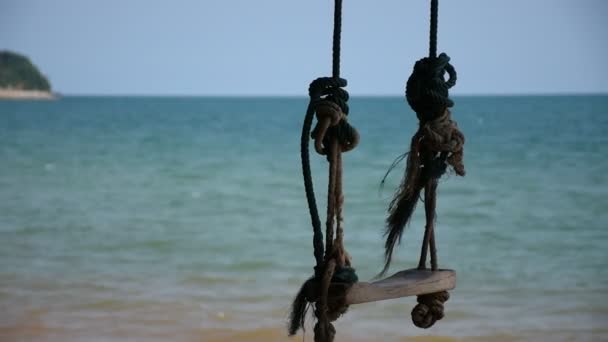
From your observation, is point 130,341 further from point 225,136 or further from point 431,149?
point 225,136

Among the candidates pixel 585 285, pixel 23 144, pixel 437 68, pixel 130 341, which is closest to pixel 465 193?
pixel 585 285

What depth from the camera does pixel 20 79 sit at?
257ft

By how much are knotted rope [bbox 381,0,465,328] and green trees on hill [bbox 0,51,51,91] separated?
259 ft

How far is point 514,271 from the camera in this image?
19.6ft

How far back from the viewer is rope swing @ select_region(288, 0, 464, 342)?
146 cm

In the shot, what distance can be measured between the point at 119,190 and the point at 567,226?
5.37 meters

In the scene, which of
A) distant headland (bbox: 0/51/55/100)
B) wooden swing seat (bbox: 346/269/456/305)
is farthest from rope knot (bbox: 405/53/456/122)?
distant headland (bbox: 0/51/55/100)

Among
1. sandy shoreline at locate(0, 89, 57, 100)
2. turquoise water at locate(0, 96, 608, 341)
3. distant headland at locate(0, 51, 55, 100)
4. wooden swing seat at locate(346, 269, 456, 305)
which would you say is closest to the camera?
wooden swing seat at locate(346, 269, 456, 305)

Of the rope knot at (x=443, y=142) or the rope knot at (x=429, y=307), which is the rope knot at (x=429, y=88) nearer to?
the rope knot at (x=443, y=142)

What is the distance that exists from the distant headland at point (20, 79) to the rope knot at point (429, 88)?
256ft

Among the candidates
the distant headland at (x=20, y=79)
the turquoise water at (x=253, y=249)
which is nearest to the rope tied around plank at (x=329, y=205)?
the turquoise water at (x=253, y=249)

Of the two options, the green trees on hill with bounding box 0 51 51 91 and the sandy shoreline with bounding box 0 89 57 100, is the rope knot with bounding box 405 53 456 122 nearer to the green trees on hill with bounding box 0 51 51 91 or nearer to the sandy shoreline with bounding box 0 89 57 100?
the sandy shoreline with bounding box 0 89 57 100

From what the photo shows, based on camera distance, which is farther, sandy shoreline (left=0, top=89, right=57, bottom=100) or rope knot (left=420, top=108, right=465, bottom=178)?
sandy shoreline (left=0, top=89, right=57, bottom=100)

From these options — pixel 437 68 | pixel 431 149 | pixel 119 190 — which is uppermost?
pixel 437 68
